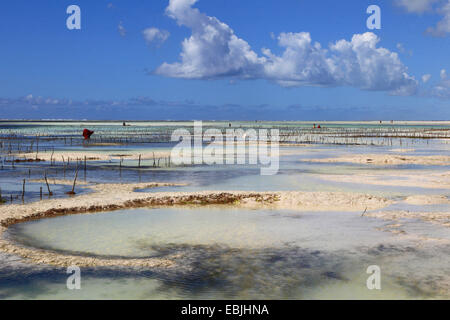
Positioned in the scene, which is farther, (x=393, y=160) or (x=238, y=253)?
(x=393, y=160)

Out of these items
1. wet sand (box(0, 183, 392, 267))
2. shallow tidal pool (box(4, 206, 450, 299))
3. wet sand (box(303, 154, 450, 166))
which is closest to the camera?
shallow tidal pool (box(4, 206, 450, 299))

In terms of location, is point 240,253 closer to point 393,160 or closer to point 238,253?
point 238,253

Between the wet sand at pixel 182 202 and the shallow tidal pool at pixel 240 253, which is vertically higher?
the wet sand at pixel 182 202

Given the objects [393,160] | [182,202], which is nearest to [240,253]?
[182,202]

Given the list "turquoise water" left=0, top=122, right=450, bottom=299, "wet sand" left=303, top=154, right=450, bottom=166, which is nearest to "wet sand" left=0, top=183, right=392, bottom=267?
"turquoise water" left=0, top=122, right=450, bottom=299

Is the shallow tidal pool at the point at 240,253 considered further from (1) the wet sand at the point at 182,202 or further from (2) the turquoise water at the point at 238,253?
(1) the wet sand at the point at 182,202

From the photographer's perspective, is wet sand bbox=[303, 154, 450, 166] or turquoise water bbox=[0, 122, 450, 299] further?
wet sand bbox=[303, 154, 450, 166]

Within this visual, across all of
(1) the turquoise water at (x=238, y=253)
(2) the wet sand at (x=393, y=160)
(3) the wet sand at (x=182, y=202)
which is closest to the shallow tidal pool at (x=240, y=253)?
(1) the turquoise water at (x=238, y=253)

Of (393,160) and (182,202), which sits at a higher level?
(393,160)

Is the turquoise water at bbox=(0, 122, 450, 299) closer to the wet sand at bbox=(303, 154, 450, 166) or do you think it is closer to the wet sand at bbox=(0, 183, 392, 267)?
the wet sand at bbox=(0, 183, 392, 267)

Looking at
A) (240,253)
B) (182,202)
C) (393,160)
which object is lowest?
(240,253)

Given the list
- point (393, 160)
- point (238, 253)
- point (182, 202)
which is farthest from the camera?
point (393, 160)
